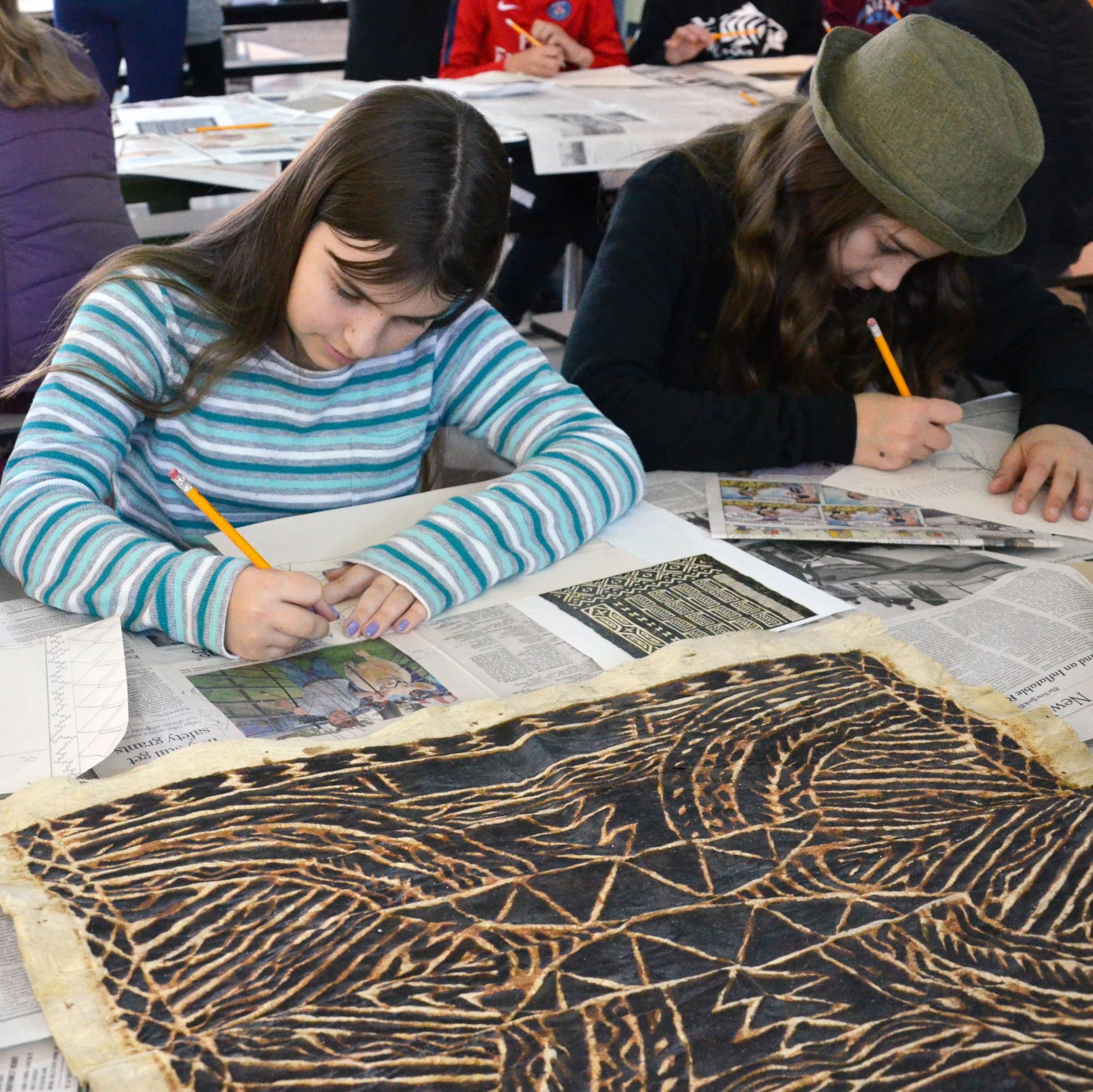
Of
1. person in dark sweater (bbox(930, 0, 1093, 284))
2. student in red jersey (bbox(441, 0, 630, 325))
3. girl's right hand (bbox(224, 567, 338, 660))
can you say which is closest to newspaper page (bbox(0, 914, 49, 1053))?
girl's right hand (bbox(224, 567, 338, 660))

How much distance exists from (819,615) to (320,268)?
51 cm

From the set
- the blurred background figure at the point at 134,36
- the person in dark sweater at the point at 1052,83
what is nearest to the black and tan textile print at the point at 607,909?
the person in dark sweater at the point at 1052,83

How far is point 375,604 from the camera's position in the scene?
36.3 inches

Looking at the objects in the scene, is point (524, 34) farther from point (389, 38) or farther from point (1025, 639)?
point (1025, 639)

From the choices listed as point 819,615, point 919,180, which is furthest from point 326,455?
point 919,180

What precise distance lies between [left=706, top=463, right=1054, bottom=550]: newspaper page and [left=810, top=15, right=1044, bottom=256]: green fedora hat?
27 cm

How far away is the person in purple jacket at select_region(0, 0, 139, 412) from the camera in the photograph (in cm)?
152

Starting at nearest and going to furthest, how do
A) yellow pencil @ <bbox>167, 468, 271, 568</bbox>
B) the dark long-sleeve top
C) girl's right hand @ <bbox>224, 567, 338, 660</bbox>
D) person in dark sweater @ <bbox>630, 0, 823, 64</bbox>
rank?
girl's right hand @ <bbox>224, 567, 338, 660</bbox>
yellow pencil @ <bbox>167, 468, 271, 568</bbox>
the dark long-sleeve top
person in dark sweater @ <bbox>630, 0, 823, 64</bbox>

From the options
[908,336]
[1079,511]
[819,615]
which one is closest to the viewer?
[819,615]

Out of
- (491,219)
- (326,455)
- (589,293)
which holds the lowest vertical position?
(326,455)

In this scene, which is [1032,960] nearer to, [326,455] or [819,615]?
[819,615]

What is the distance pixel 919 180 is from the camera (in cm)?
115

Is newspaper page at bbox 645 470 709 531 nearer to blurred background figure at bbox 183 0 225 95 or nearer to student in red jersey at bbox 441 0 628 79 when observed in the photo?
student in red jersey at bbox 441 0 628 79

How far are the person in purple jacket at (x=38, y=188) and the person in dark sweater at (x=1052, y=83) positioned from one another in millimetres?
1281
